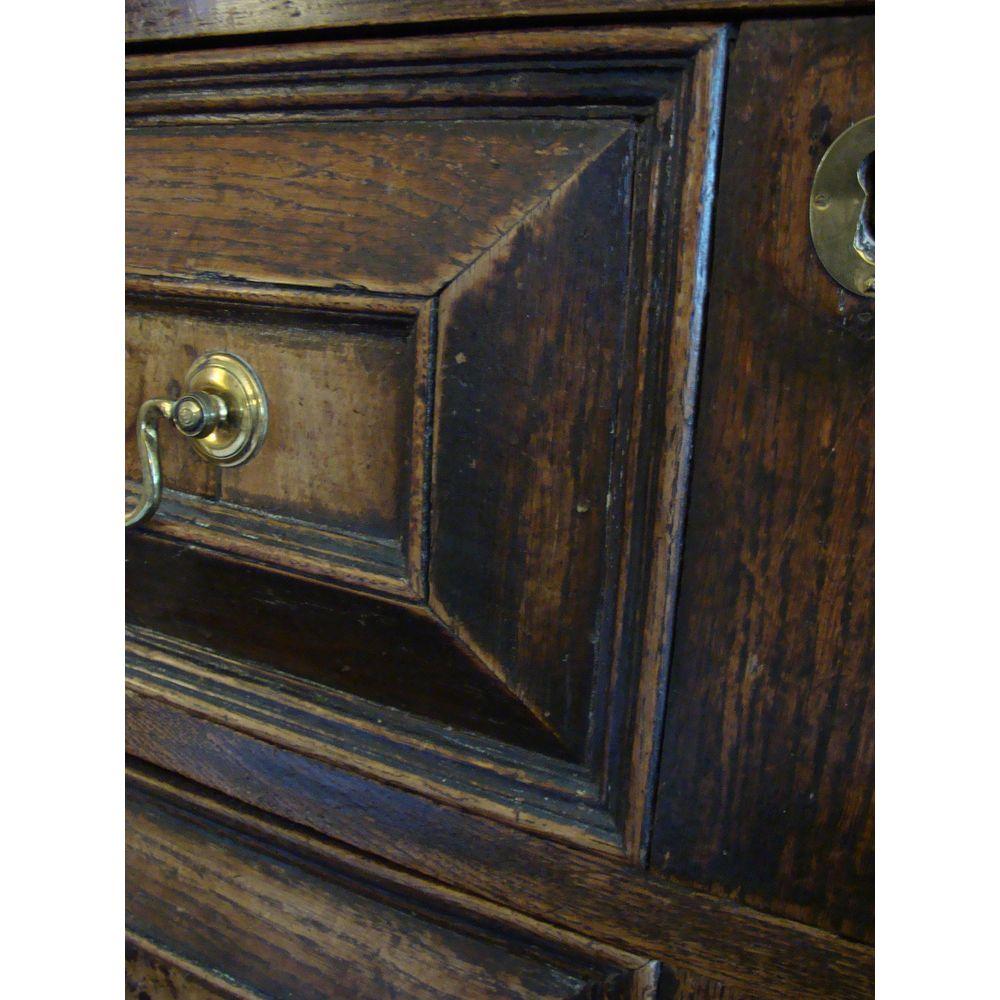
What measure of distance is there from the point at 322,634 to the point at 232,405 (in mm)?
111

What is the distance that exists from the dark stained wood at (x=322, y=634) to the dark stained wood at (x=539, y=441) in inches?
0.6

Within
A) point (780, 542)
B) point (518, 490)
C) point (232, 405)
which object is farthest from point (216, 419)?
point (780, 542)

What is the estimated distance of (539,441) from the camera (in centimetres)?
35

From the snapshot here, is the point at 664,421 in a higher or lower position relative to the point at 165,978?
higher

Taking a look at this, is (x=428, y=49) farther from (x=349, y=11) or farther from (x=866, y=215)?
(x=866, y=215)

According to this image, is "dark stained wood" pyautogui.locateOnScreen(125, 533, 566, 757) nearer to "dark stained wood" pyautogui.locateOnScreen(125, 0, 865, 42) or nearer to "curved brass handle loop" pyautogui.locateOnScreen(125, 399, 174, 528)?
"curved brass handle loop" pyautogui.locateOnScreen(125, 399, 174, 528)

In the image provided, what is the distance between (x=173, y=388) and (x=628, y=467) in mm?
220

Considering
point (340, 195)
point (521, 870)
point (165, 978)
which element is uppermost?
point (340, 195)

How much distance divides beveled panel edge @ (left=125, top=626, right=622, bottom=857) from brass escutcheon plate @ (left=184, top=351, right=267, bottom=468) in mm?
110

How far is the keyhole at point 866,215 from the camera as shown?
280mm

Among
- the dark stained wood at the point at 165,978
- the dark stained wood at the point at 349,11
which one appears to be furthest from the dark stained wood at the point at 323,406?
the dark stained wood at the point at 165,978

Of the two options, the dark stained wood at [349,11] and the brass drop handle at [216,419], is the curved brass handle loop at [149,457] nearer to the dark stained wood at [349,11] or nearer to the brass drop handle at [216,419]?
the brass drop handle at [216,419]

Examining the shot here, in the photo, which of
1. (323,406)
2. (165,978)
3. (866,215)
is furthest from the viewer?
(165,978)

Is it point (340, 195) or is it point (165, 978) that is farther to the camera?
point (165, 978)
